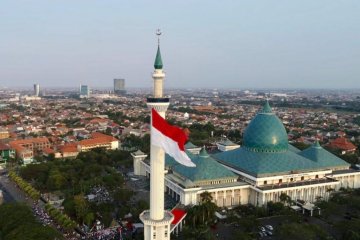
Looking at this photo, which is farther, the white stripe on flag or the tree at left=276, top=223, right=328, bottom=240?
the tree at left=276, top=223, right=328, bottom=240

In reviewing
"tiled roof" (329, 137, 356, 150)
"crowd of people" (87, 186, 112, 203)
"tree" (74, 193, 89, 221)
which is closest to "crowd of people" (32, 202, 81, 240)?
"tree" (74, 193, 89, 221)

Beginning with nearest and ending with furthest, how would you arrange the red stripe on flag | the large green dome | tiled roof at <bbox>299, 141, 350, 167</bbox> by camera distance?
the red stripe on flag < the large green dome < tiled roof at <bbox>299, 141, 350, 167</bbox>

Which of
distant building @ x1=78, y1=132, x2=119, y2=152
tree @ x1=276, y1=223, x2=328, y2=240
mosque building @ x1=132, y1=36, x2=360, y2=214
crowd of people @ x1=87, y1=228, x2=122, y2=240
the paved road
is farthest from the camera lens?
distant building @ x1=78, y1=132, x2=119, y2=152

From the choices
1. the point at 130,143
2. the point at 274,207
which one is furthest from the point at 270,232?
the point at 130,143

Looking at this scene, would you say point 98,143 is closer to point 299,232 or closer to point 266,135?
point 266,135

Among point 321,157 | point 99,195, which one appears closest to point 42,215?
point 99,195

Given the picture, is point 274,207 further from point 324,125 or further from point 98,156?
point 324,125

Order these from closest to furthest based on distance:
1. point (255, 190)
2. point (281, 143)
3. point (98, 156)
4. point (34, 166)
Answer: point (255, 190)
point (281, 143)
point (34, 166)
point (98, 156)

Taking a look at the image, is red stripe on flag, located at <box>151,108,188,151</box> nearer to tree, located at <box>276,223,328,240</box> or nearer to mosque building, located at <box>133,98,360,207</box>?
tree, located at <box>276,223,328,240</box>
